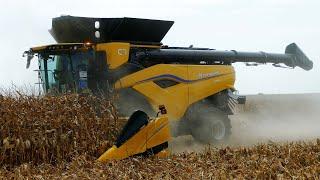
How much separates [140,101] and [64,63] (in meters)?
1.80

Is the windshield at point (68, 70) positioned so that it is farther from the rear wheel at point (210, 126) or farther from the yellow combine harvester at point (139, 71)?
the rear wheel at point (210, 126)

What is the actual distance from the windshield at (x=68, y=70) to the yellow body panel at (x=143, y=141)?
2567 millimetres

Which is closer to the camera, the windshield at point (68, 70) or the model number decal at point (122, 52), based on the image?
the windshield at point (68, 70)

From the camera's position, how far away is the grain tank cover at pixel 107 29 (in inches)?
440

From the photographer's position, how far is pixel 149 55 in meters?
11.5

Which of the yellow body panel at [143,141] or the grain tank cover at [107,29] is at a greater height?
the grain tank cover at [107,29]

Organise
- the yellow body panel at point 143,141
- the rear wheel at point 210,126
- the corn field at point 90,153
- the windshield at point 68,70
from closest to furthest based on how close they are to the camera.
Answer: the corn field at point 90,153 < the yellow body panel at point 143,141 < the windshield at point 68,70 < the rear wheel at point 210,126

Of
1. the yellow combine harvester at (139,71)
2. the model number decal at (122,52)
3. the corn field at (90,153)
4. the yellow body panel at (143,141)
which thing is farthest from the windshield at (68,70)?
the yellow body panel at (143,141)

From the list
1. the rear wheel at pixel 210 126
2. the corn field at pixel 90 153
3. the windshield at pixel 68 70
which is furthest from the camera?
the rear wheel at pixel 210 126

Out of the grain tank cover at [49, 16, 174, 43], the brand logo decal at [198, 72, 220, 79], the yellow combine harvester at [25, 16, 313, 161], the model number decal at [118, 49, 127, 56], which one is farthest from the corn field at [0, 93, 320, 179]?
the brand logo decal at [198, 72, 220, 79]

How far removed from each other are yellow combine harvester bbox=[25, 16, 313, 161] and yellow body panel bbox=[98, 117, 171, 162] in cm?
160

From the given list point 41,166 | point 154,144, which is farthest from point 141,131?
point 41,166

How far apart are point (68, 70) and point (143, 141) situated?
10.5ft

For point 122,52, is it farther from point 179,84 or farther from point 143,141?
point 143,141
